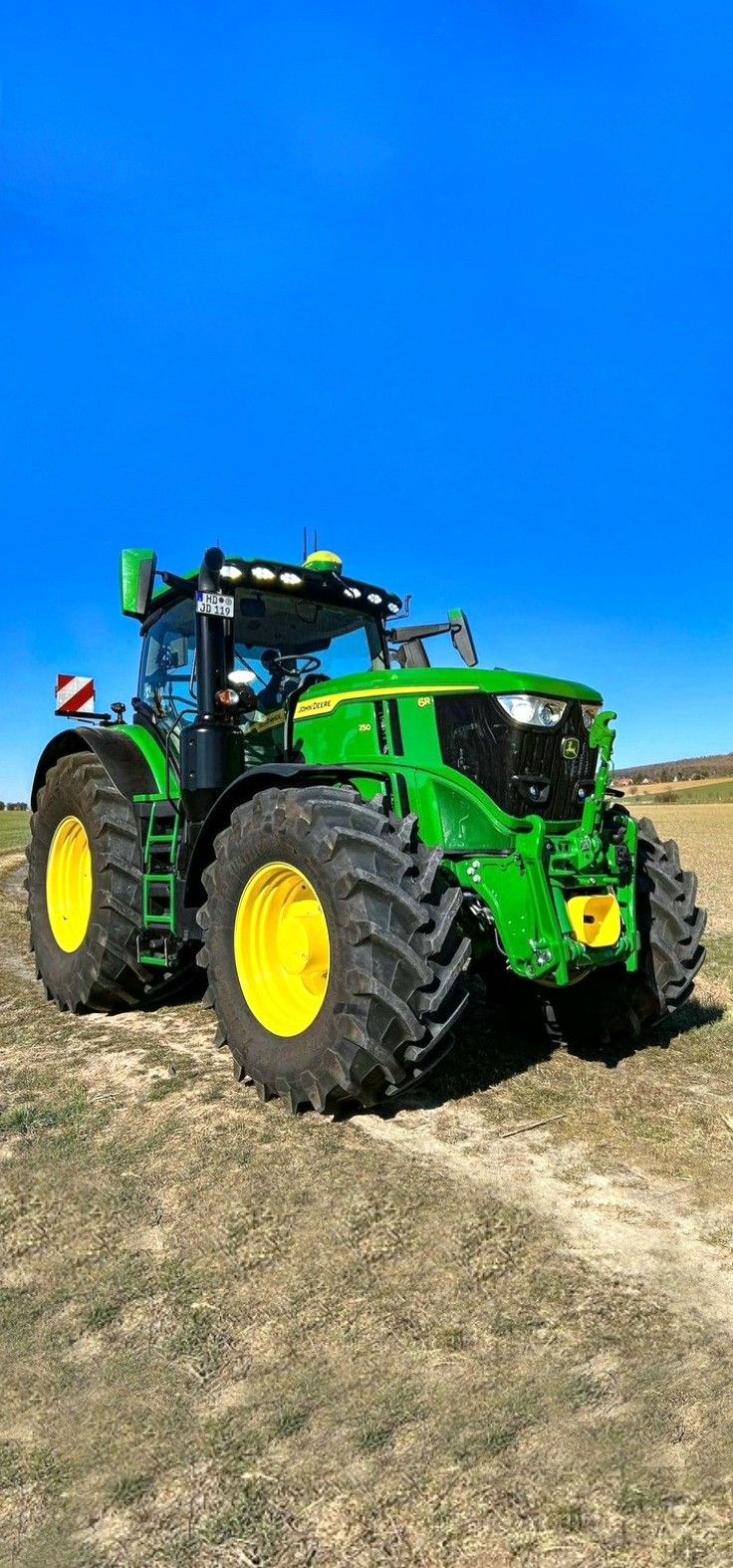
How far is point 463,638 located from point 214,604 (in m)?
1.82

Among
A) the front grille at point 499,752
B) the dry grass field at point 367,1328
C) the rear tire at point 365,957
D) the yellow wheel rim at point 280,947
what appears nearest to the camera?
the dry grass field at point 367,1328

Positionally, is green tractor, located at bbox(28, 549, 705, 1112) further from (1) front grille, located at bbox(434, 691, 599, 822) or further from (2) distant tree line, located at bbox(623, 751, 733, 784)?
(2) distant tree line, located at bbox(623, 751, 733, 784)

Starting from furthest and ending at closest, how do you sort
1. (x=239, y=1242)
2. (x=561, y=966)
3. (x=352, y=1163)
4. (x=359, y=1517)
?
(x=561, y=966) < (x=352, y=1163) < (x=239, y=1242) < (x=359, y=1517)

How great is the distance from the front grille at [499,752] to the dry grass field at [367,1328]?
4.36ft

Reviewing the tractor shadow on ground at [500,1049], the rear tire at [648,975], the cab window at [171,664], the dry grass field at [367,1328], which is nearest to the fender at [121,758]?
the cab window at [171,664]

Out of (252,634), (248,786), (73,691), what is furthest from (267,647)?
(73,691)

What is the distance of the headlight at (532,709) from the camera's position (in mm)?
4477

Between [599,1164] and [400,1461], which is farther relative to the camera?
[599,1164]

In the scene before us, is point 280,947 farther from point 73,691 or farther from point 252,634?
point 73,691

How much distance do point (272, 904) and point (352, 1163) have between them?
132cm

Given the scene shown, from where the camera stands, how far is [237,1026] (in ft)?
14.2

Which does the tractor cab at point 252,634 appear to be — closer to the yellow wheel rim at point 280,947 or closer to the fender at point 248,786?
the fender at point 248,786

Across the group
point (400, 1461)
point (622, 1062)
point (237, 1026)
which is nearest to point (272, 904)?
point (237, 1026)

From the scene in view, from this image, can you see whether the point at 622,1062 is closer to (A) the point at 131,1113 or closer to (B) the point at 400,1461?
(A) the point at 131,1113
